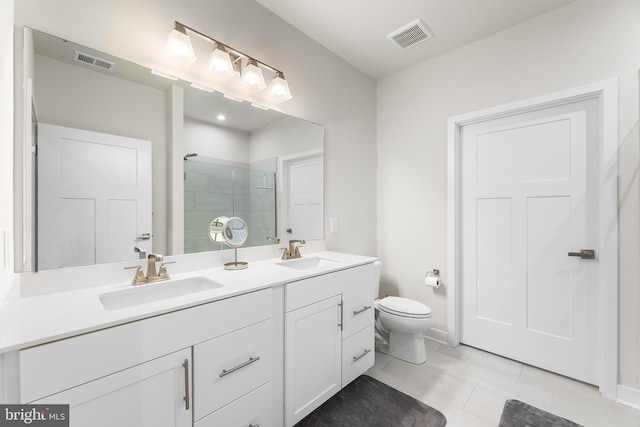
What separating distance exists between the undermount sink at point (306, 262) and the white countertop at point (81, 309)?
44cm

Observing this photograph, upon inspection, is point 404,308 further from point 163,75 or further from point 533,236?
point 163,75

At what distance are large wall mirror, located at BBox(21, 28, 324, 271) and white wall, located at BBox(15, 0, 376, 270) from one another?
0.10 m

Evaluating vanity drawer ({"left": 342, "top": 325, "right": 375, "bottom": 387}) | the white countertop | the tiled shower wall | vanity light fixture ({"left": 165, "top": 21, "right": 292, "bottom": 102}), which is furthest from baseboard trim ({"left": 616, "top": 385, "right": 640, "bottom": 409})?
vanity light fixture ({"left": 165, "top": 21, "right": 292, "bottom": 102})

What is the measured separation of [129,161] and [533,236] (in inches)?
107

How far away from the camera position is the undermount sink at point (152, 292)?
121 cm

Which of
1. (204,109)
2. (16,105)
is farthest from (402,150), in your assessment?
(16,105)

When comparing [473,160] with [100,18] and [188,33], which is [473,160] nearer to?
[188,33]

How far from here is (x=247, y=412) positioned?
1.23 m

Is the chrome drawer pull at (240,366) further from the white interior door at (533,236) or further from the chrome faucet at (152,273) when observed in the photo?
the white interior door at (533,236)

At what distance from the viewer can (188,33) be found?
1552mm

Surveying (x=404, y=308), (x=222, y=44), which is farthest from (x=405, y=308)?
(x=222, y=44)

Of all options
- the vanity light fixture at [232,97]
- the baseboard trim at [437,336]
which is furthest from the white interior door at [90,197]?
the baseboard trim at [437,336]

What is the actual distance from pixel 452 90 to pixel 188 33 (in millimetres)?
2108

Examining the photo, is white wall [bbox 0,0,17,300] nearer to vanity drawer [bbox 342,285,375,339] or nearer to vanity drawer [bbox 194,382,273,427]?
vanity drawer [bbox 194,382,273,427]
